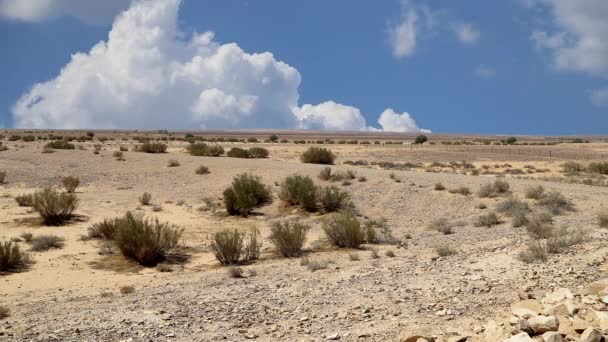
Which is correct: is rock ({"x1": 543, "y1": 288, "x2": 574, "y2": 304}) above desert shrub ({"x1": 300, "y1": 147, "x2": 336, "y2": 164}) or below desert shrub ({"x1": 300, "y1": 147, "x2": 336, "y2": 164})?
below

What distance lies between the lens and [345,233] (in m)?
15.5

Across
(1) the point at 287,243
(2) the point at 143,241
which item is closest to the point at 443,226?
(1) the point at 287,243

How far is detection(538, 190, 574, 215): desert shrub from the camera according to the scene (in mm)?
18938

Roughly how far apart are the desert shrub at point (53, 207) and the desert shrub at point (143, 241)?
16.2 ft

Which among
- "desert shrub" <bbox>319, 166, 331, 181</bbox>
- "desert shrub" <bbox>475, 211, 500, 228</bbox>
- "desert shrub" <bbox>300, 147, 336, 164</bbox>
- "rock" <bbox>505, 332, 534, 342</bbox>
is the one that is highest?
"desert shrub" <bbox>300, 147, 336, 164</bbox>

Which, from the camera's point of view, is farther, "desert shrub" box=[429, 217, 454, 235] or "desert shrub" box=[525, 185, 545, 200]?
"desert shrub" box=[525, 185, 545, 200]

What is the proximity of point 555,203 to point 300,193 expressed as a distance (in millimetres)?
9240

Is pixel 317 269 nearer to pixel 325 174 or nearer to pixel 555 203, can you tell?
pixel 555 203

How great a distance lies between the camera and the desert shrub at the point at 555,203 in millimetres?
18938

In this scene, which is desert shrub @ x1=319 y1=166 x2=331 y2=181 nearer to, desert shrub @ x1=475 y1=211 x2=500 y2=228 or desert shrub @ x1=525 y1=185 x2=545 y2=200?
desert shrub @ x1=525 y1=185 x2=545 y2=200

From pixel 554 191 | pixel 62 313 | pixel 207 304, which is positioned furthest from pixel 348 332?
pixel 554 191

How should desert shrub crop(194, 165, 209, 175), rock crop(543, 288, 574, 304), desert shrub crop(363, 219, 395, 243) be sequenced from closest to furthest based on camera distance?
1. rock crop(543, 288, 574, 304)
2. desert shrub crop(363, 219, 395, 243)
3. desert shrub crop(194, 165, 209, 175)

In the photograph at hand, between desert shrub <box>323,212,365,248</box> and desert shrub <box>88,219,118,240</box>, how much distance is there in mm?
6698

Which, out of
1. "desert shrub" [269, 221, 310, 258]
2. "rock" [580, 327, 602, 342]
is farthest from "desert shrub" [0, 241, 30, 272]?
"rock" [580, 327, 602, 342]
